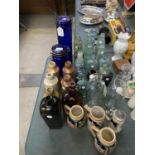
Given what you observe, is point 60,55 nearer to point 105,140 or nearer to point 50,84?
point 50,84

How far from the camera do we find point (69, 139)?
33.5 inches

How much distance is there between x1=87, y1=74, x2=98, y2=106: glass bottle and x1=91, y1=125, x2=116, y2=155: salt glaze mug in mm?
189

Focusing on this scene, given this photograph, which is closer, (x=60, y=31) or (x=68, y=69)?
(x=68, y=69)

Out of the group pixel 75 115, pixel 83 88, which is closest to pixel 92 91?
pixel 83 88

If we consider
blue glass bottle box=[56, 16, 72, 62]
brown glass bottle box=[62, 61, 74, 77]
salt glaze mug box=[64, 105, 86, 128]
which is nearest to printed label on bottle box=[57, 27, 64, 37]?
blue glass bottle box=[56, 16, 72, 62]

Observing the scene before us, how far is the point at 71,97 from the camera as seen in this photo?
34.2 inches

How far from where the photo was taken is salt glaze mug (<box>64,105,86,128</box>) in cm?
82

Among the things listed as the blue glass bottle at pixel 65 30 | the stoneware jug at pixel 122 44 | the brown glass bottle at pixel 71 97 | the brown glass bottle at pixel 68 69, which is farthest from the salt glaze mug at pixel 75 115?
the stoneware jug at pixel 122 44

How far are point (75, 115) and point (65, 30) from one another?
44 centimetres

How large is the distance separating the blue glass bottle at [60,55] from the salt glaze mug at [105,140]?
0.37 meters
